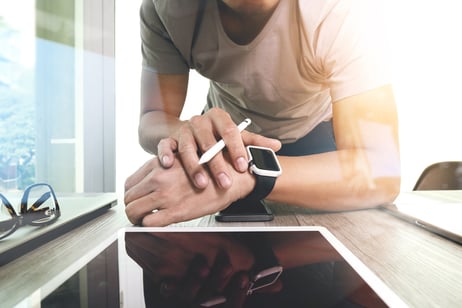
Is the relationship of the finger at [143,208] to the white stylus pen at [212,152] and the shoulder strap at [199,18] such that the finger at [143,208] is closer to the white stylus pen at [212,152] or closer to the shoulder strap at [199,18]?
the white stylus pen at [212,152]

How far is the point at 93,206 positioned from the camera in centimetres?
49

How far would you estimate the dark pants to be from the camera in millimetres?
544

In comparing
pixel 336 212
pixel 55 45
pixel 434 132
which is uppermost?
pixel 55 45

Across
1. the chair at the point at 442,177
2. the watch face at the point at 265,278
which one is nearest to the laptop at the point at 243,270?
the watch face at the point at 265,278

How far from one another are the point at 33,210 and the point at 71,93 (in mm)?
235

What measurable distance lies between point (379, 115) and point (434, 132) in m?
0.08

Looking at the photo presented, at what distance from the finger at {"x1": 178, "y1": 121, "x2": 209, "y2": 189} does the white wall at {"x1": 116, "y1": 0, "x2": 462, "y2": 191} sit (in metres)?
0.09

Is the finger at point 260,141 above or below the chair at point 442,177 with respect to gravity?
above

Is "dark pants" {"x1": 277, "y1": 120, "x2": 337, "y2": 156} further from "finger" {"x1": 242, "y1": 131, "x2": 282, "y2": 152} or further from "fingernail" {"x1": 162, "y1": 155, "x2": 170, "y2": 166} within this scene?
"fingernail" {"x1": 162, "y1": 155, "x2": 170, "y2": 166}

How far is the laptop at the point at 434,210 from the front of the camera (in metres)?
0.41

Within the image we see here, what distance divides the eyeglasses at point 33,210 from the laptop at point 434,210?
46cm

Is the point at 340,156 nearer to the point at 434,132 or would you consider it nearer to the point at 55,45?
the point at 434,132

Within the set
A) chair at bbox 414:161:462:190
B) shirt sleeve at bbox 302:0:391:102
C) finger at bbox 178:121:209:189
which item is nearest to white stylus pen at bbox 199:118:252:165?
finger at bbox 178:121:209:189

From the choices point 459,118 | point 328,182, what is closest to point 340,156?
point 328,182
